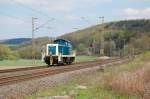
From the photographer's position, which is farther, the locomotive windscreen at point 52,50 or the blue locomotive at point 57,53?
the locomotive windscreen at point 52,50

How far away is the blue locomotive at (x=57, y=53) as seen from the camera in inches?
1806

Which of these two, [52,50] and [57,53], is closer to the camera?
[57,53]

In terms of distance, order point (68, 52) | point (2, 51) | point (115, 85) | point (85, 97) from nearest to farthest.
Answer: point (85, 97)
point (115, 85)
point (68, 52)
point (2, 51)

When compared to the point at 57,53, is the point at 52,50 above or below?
above

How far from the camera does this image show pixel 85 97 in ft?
45.9

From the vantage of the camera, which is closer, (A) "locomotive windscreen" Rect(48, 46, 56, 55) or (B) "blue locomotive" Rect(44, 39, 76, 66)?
(B) "blue locomotive" Rect(44, 39, 76, 66)

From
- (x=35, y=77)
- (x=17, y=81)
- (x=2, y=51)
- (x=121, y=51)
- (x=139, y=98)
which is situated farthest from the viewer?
(x=121, y=51)

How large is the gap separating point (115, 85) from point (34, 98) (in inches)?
139

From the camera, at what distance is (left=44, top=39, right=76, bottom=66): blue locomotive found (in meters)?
45.9

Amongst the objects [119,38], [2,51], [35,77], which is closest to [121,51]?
[119,38]

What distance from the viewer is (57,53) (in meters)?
46.0

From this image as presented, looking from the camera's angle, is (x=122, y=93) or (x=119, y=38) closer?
(x=122, y=93)

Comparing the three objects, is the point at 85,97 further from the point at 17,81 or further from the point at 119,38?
the point at 119,38

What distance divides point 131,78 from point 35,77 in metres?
10.9
